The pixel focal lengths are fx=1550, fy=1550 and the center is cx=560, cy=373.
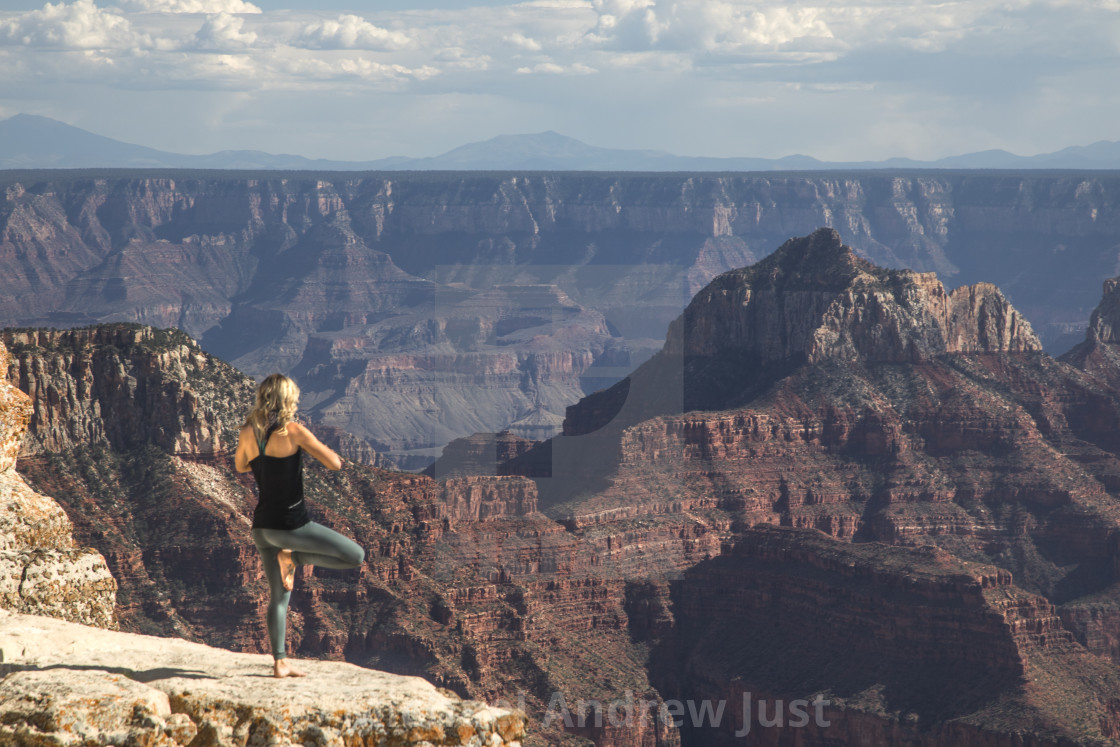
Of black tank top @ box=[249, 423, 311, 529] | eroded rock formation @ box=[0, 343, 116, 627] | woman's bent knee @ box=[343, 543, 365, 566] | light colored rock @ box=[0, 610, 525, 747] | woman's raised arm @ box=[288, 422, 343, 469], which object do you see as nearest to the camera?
light colored rock @ box=[0, 610, 525, 747]

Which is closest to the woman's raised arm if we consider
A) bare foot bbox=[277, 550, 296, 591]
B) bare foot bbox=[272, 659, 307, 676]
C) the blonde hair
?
the blonde hair

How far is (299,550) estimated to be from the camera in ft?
70.7

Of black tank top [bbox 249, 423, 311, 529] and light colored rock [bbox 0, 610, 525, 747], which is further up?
black tank top [bbox 249, 423, 311, 529]

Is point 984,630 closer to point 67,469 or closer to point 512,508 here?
point 512,508

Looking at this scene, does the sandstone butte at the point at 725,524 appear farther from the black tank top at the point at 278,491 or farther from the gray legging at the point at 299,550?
the black tank top at the point at 278,491

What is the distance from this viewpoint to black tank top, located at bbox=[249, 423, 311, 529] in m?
21.1

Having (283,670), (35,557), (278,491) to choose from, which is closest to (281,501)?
A: (278,491)

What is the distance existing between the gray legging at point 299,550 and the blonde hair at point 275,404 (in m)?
1.44

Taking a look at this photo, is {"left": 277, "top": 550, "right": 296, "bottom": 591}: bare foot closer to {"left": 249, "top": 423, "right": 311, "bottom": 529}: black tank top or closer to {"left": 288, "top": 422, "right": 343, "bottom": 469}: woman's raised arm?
{"left": 249, "top": 423, "right": 311, "bottom": 529}: black tank top

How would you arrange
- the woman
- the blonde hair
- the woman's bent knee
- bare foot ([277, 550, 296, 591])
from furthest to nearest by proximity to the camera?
bare foot ([277, 550, 296, 591]), the woman's bent knee, the woman, the blonde hair

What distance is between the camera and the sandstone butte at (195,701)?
727 inches

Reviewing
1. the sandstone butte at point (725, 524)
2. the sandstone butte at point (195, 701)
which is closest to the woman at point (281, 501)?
the sandstone butte at point (195, 701)

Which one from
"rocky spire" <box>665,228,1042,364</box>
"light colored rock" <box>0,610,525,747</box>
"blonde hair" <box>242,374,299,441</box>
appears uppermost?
"rocky spire" <box>665,228,1042,364</box>

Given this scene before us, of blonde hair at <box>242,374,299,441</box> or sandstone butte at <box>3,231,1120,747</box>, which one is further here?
sandstone butte at <box>3,231,1120,747</box>
